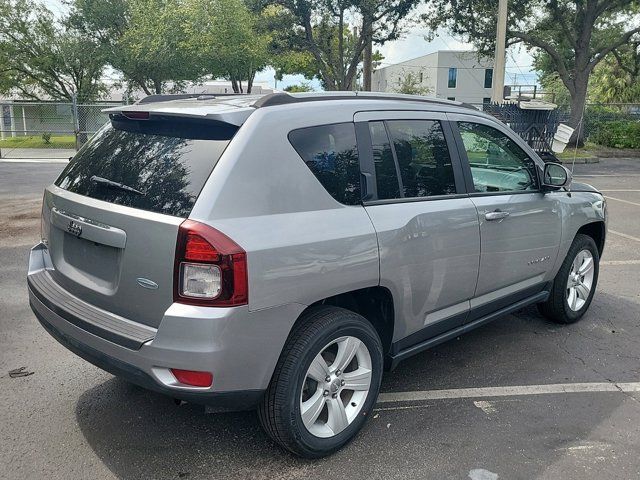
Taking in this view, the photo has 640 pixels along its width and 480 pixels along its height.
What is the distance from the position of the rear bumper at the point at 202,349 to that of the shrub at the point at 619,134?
25.8 m

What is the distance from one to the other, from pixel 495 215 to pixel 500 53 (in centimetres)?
1426

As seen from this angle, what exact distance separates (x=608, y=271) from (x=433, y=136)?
4.13 meters

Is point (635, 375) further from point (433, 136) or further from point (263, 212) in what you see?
point (263, 212)

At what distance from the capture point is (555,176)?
175 inches

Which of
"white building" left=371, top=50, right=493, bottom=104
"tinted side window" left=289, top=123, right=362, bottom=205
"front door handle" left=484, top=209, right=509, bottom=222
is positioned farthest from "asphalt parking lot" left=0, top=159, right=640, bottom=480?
"white building" left=371, top=50, right=493, bottom=104

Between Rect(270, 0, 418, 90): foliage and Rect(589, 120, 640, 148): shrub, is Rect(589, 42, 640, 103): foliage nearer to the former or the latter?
Rect(589, 120, 640, 148): shrub

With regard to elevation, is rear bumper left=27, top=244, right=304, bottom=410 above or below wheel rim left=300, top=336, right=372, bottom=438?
above

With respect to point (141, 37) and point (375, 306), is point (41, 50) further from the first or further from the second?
point (375, 306)

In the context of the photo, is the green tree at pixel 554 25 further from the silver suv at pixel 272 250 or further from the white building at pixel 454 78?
the white building at pixel 454 78

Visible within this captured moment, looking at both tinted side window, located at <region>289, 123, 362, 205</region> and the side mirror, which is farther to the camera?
the side mirror

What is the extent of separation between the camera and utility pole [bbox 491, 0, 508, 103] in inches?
639

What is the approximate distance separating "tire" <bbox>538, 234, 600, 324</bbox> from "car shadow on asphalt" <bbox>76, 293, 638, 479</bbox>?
0.39 m

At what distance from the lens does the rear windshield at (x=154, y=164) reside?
2.67 m

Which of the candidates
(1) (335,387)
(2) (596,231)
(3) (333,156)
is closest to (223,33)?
(2) (596,231)
